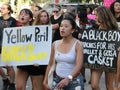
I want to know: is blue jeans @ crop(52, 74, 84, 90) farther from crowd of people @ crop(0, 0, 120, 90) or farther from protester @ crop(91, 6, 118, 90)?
protester @ crop(91, 6, 118, 90)

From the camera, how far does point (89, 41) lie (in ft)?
21.4

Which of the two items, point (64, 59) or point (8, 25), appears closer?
point (64, 59)

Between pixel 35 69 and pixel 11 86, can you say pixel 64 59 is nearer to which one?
pixel 35 69

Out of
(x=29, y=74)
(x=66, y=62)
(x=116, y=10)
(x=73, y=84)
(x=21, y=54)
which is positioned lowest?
(x=29, y=74)

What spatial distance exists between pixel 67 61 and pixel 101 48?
1.51m

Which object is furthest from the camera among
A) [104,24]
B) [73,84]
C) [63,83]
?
[104,24]

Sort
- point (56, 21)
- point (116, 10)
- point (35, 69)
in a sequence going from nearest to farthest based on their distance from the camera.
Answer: point (35, 69)
point (116, 10)
point (56, 21)

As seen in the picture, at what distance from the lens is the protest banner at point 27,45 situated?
5992 millimetres

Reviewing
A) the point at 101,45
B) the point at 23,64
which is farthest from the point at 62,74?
the point at 101,45

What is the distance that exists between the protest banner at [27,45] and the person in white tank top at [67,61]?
0.83 m

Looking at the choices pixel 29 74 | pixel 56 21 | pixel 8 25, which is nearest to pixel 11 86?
pixel 8 25

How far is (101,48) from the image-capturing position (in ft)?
21.0

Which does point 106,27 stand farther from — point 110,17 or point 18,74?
point 18,74

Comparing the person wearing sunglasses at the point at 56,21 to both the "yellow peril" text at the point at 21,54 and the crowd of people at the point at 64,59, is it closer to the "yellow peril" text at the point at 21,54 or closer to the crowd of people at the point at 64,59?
the crowd of people at the point at 64,59
